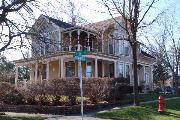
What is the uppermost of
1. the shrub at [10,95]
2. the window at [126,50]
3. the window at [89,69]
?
the window at [126,50]

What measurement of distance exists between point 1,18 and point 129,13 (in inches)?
421

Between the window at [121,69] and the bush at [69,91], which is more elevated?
the window at [121,69]

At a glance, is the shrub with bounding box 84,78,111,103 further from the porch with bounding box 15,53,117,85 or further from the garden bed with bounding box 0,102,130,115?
the porch with bounding box 15,53,117,85

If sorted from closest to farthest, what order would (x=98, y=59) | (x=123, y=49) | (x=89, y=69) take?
(x=98, y=59)
(x=89, y=69)
(x=123, y=49)

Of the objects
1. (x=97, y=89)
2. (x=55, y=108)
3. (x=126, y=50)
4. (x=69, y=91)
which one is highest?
(x=126, y=50)

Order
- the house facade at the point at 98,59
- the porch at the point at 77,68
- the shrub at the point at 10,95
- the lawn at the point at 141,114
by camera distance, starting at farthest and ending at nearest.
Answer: the porch at the point at 77,68 < the house facade at the point at 98,59 < the shrub at the point at 10,95 < the lawn at the point at 141,114

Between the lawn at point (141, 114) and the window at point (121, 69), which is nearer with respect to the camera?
the lawn at point (141, 114)

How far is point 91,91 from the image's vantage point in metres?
24.1

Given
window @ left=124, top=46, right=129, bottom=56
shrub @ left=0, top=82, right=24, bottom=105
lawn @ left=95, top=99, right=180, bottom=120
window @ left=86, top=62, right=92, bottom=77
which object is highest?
window @ left=124, top=46, right=129, bottom=56

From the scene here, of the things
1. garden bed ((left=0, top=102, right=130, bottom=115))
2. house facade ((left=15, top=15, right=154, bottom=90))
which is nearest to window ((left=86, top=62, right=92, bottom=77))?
house facade ((left=15, top=15, right=154, bottom=90))

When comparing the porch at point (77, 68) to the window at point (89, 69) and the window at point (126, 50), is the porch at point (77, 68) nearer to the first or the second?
the window at point (89, 69)

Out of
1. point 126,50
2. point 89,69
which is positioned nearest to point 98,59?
point 89,69

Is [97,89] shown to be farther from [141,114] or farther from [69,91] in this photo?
[141,114]

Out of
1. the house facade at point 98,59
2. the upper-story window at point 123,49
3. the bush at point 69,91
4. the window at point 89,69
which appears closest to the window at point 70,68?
the house facade at point 98,59
